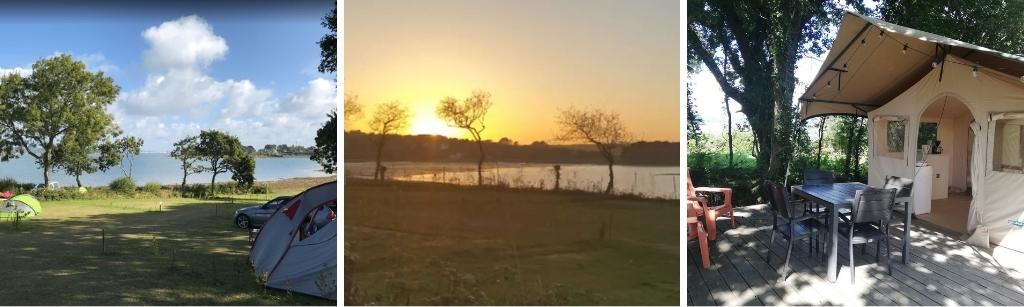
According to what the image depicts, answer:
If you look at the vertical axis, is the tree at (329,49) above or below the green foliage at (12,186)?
above

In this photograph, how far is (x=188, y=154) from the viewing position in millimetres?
6520

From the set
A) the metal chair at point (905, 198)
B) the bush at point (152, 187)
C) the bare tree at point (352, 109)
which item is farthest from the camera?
the bush at point (152, 187)

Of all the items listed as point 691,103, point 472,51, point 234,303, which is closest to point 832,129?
point 691,103

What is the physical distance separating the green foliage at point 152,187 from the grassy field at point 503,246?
5.73m

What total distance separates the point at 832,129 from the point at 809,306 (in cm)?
569

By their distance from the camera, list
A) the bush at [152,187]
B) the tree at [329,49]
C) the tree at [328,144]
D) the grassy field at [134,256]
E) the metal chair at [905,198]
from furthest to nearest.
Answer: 1. the bush at [152,187]
2. the tree at [329,49]
3. the tree at [328,144]
4. the grassy field at [134,256]
5. the metal chair at [905,198]

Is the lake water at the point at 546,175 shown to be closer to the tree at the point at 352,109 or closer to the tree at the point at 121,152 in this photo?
the tree at the point at 352,109

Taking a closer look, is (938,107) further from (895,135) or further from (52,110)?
(52,110)

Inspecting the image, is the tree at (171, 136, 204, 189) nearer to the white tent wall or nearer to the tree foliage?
the tree foliage

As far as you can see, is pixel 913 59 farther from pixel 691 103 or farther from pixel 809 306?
pixel 809 306

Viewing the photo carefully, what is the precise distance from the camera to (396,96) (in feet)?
9.19

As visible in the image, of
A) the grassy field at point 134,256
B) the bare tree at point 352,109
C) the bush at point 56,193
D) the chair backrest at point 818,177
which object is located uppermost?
the bare tree at point 352,109

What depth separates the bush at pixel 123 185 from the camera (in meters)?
6.77

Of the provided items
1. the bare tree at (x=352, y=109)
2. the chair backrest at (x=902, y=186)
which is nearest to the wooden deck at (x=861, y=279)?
the chair backrest at (x=902, y=186)
